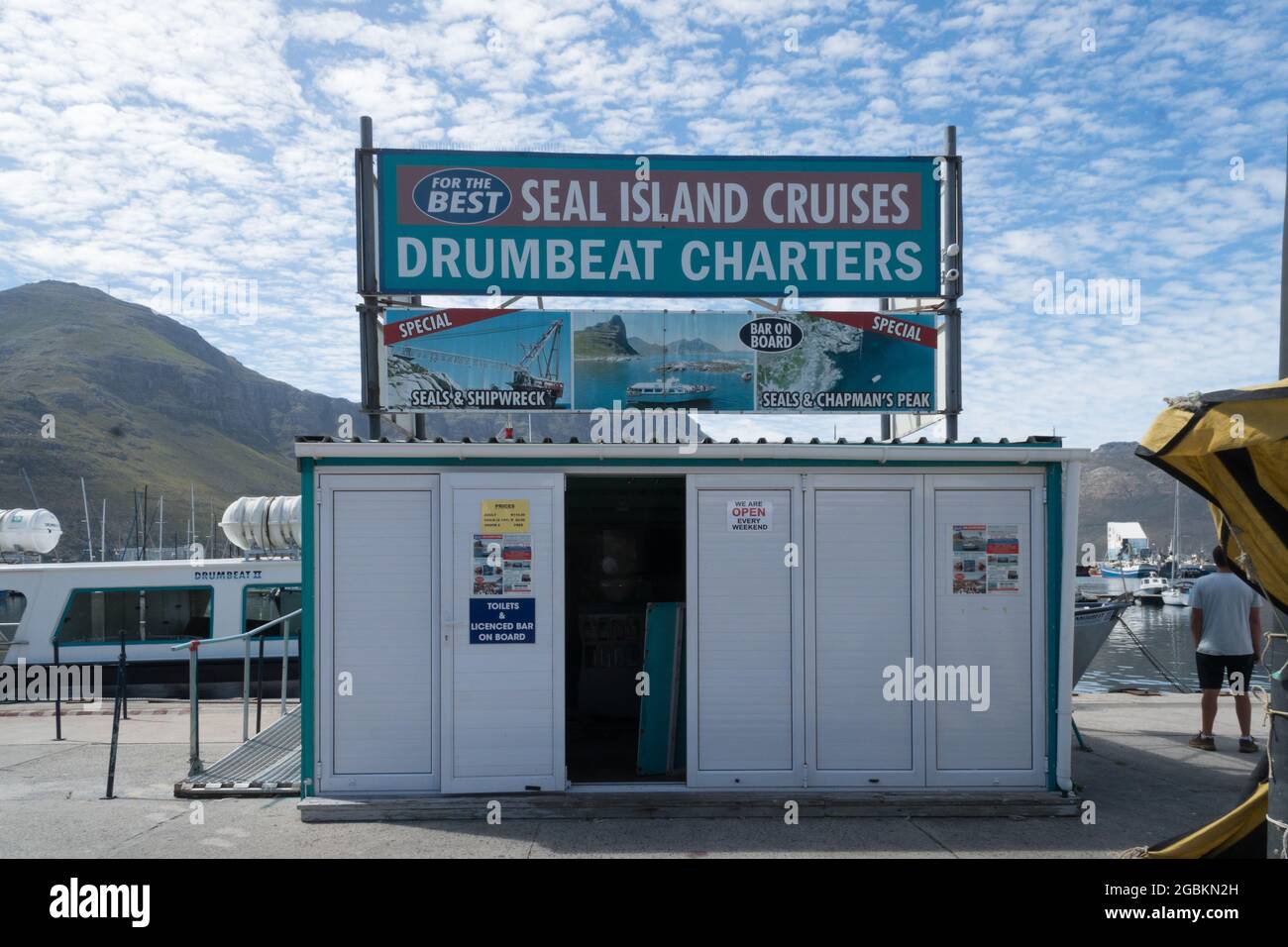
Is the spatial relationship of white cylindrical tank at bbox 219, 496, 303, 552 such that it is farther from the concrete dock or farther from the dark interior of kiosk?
the concrete dock

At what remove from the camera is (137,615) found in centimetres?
1548

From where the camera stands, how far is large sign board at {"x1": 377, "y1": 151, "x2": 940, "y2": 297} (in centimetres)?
980

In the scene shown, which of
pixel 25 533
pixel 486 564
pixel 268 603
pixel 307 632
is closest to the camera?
pixel 307 632

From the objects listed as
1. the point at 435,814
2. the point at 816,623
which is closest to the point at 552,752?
the point at 435,814

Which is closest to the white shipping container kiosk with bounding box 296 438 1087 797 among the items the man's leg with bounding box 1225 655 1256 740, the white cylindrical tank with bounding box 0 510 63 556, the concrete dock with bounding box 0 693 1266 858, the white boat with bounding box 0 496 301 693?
the concrete dock with bounding box 0 693 1266 858

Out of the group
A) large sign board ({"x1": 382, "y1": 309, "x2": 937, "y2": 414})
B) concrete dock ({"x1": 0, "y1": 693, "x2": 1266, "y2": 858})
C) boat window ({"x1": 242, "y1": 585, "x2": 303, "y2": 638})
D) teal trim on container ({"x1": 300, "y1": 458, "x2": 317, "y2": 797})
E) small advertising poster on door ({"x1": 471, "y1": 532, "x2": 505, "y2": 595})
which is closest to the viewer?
concrete dock ({"x1": 0, "y1": 693, "x2": 1266, "y2": 858})

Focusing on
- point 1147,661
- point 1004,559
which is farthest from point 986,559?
point 1147,661

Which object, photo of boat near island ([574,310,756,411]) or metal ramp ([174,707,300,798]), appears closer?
metal ramp ([174,707,300,798])

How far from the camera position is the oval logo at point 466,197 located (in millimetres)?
9805

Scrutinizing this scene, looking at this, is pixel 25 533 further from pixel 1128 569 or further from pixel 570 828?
pixel 1128 569

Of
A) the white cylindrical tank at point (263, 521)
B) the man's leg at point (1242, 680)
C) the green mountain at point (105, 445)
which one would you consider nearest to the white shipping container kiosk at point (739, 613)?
the man's leg at point (1242, 680)

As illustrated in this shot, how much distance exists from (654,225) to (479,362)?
2.35 meters

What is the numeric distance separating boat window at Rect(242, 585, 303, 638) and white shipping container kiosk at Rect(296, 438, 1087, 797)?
8.88 meters

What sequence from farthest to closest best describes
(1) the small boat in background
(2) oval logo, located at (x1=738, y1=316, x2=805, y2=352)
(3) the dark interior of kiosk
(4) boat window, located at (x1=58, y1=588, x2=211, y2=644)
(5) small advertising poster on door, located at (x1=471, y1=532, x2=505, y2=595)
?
(1) the small boat in background
(4) boat window, located at (x1=58, y1=588, x2=211, y2=644)
(2) oval logo, located at (x1=738, y1=316, x2=805, y2=352)
(3) the dark interior of kiosk
(5) small advertising poster on door, located at (x1=471, y1=532, x2=505, y2=595)
